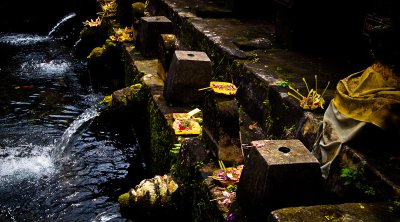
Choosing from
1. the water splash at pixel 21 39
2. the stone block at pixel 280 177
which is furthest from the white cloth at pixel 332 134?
the water splash at pixel 21 39

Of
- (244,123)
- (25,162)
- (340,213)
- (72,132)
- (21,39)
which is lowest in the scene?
(25,162)

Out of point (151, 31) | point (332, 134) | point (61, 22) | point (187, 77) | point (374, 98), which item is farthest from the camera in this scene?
point (61, 22)

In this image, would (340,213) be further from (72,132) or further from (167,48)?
(72,132)

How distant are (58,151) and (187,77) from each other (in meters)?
3.33

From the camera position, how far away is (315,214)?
3262 mm

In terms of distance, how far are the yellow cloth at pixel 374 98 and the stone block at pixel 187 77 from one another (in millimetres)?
2637

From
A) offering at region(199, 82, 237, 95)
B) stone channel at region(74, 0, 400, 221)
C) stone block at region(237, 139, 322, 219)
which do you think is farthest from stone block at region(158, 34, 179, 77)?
stone block at region(237, 139, 322, 219)

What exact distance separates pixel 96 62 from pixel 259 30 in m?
4.92

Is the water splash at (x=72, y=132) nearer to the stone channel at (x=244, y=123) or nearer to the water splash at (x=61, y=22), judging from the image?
the stone channel at (x=244, y=123)

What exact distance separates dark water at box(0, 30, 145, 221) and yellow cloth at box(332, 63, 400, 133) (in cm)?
392

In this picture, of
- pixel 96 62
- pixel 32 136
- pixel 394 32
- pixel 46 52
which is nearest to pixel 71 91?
pixel 96 62

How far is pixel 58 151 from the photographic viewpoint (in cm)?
793

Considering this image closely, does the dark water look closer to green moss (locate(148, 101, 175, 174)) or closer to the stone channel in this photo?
green moss (locate(148, 101, 175, 174))

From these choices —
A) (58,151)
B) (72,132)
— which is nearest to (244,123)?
(58,151)
